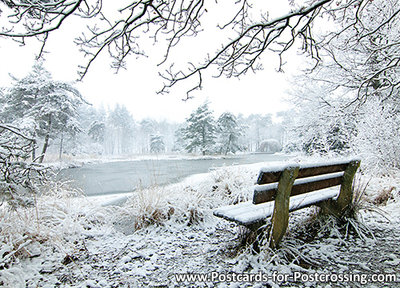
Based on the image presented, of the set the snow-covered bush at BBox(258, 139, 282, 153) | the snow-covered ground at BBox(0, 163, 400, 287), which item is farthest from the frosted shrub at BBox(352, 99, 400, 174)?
the snow-covered bush at BBox(258, 139, 282, 153)

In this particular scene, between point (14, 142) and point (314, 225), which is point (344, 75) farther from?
point (14, 142)

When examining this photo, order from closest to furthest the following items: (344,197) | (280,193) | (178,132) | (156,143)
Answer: (280,193) → (344,197) → (156,143) → (178,132)

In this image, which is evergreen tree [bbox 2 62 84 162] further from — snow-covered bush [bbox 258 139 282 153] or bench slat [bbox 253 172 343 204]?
snow-covered bush [bbox 258 139 282 153]

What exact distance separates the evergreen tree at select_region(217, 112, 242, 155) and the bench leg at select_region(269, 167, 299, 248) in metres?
25.2

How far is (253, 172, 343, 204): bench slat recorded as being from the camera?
1859 mm

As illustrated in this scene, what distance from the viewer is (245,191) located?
14.6 ft

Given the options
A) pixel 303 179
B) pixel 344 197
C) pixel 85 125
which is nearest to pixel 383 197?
pixel 344 197

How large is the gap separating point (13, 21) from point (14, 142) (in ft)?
4.52

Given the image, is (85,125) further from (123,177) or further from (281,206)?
(281,206)

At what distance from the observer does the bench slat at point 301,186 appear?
1.86 metres

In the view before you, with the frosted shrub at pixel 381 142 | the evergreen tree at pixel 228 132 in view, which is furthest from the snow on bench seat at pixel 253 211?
the evergreen tree at pixel 228 132

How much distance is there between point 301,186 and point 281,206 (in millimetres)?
385

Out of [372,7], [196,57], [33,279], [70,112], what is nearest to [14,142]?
[33,279]

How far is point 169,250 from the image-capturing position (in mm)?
2467
